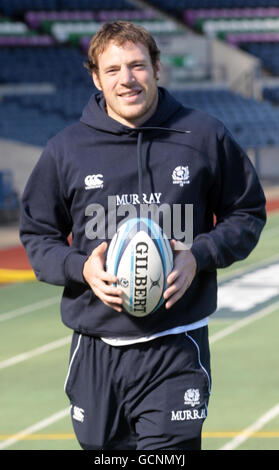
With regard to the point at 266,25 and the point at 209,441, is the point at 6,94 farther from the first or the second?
the point at 209,441

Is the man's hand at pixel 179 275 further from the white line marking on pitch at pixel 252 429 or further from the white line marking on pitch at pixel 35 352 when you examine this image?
the white line marking on pitch at pixel 35 352

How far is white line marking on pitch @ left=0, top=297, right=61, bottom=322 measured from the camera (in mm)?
11297

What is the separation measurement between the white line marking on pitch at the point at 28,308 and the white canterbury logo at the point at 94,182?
7.60 metres

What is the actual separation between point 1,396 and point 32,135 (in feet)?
70.6

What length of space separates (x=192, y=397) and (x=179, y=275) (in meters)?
0.48

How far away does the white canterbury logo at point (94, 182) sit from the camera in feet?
11.8

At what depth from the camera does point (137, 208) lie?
3580mm

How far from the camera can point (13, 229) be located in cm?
1997

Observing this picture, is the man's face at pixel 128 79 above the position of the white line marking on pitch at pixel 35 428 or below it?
above

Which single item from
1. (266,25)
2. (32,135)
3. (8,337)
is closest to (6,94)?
(32,135)

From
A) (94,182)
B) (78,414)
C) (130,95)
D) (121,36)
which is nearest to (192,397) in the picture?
(78,414)

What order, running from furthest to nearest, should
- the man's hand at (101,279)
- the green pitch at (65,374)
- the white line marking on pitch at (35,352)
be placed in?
the white line marking on pitch at (35,352) < the green pitch at (65,374) < the man's hand at (101,279)

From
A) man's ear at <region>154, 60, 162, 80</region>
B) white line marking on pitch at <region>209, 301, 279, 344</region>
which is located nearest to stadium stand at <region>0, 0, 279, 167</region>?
white line marking on pitch at <region>209, 301, 279, 344</region>

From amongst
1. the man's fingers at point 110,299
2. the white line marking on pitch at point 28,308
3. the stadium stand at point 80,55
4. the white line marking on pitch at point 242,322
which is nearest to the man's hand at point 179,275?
the man's fingers at point 110,299
